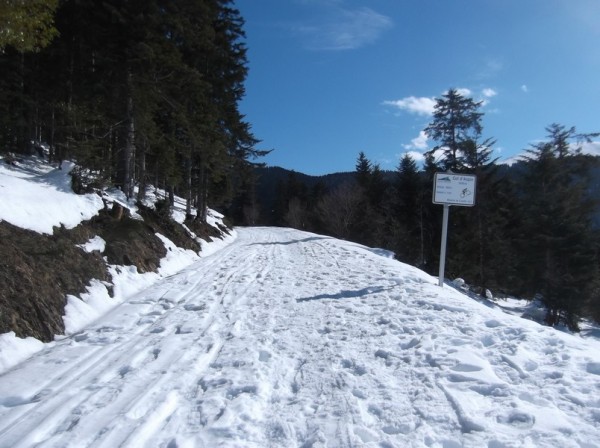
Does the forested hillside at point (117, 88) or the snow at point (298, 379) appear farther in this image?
the forested hillside at point (117, 88)

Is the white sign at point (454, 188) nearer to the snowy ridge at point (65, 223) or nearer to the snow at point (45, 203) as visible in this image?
the snowy ridge at point (65, 223)

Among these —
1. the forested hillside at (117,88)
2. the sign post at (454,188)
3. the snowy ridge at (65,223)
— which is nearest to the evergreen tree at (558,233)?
the sign post at (454,188)

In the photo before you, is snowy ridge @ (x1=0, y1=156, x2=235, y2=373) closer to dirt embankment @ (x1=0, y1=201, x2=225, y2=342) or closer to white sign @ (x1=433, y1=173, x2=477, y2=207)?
dirt embankment @ (x1=0, y1=201, x2=225, y2=342)

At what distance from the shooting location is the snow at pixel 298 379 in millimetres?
3379

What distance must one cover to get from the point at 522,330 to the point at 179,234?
41.2ft

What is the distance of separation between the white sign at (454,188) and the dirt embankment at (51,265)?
7526 millimetres

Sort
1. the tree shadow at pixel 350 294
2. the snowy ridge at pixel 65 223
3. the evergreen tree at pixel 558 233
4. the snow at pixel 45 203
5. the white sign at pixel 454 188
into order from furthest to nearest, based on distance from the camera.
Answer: the evergreen tree at pixel 558 233 < the white sign at pixel 454 188 < the tree shadow at pixel 350 294 < the snow at pixel 45 203 < the snowy ridge at pixel 65 223

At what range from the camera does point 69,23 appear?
17.5m

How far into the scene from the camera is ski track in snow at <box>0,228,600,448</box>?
133 inches

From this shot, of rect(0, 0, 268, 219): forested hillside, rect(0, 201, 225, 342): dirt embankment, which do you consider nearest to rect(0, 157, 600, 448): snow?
rect(0, 201, 225, 342): dirt embankment

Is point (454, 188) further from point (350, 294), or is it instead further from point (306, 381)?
point (306, 381)

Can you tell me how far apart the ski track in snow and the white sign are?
2909 mm

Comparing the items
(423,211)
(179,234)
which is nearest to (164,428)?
(179,234)

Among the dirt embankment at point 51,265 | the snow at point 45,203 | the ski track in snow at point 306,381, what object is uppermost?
the snow at point 45,203
